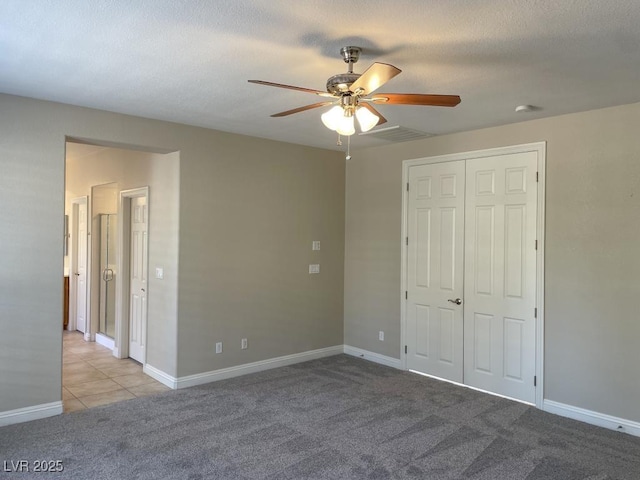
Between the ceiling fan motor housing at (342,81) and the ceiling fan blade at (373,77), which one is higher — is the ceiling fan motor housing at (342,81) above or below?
above

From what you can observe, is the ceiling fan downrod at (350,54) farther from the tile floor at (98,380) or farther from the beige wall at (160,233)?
the tile floor at (98,380)

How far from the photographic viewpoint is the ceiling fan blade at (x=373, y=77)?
2131mm

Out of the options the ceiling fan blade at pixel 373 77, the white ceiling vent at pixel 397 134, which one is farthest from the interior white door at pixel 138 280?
the ceiling fan blade at pixel 373 77

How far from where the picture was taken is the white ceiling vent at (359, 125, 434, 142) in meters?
4.59

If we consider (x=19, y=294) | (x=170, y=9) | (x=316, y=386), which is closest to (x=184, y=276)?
(x=19, y=294)

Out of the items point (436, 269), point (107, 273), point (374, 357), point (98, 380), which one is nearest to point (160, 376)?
point (98, 380)

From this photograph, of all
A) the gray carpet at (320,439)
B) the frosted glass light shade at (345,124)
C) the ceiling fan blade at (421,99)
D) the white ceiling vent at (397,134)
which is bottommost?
the gray carpet at (320,439)

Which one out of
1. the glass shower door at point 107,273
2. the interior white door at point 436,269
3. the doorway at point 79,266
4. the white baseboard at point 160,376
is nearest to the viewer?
the white baseboard at point 160,376

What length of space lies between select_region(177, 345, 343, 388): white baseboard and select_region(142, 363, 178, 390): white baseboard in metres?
0.05

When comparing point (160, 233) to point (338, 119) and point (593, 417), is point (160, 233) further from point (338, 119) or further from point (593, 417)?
point (593, 417)

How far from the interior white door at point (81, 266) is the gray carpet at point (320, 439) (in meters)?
3.22

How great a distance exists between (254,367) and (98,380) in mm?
1615

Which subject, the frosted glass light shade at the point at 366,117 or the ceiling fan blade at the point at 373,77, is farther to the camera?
the frosted glass light shade at the point at 366,117

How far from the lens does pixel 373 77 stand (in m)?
2.24
